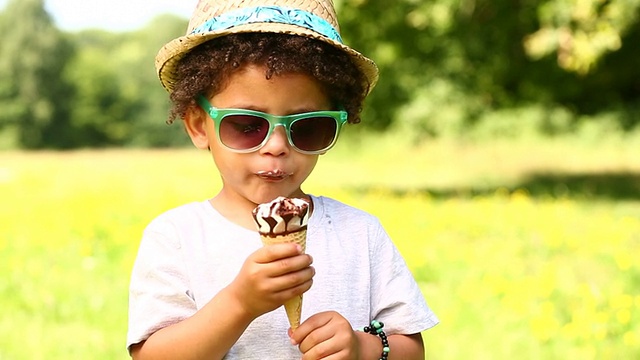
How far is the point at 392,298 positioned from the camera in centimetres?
198

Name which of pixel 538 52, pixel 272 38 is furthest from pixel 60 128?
pixel 272 38

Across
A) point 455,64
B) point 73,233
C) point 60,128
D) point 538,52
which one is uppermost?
point 60,128

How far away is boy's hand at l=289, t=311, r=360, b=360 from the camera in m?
1.71

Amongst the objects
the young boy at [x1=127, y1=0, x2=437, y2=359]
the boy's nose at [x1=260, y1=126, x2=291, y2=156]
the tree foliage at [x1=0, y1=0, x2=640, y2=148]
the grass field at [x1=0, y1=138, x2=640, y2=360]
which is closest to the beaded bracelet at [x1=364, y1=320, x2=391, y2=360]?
the young boy at [x1=127, y1=0, x2=437, y2=359]

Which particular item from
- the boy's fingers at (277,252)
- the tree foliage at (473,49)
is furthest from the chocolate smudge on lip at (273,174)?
the tree foliage at (473,49)

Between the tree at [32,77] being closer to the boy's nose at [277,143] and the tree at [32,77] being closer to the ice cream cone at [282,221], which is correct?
the boy's nose at [277,143]

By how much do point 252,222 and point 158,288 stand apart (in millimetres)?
251

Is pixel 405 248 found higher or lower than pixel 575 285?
higher

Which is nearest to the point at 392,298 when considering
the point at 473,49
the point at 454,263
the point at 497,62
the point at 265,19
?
the point at 265,19

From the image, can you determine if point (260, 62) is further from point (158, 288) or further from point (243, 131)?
point (158, 288)

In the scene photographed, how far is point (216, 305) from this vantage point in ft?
5.59

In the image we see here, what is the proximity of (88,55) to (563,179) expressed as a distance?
1614 inches

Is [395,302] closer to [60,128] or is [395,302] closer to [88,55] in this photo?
[60,128]

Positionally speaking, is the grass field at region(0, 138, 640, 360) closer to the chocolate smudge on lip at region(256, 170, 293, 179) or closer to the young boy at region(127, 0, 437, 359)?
the young boy at region(127, 0, 437, 359)
